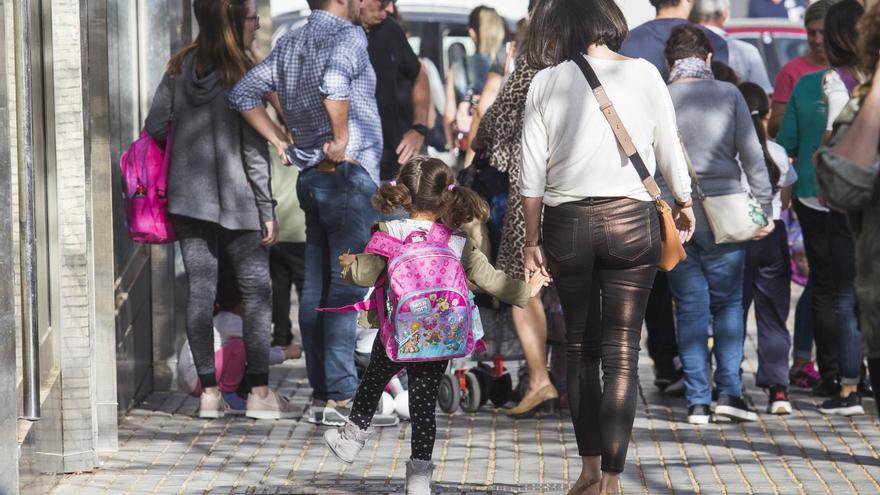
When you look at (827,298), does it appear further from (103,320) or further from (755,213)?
(103,320)

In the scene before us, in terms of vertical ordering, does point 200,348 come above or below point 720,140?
below

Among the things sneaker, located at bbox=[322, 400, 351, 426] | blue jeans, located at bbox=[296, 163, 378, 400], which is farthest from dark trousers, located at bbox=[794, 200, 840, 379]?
sneaker, located at bbox=[322, 400, 351, 426]

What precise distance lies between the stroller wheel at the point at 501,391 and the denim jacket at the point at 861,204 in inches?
165

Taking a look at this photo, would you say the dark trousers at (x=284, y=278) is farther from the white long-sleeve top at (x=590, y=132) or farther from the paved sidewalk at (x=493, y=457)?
the white long-sleeve top at (x=590, y=132)

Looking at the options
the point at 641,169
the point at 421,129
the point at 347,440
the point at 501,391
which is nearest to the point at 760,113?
the point at 421,129

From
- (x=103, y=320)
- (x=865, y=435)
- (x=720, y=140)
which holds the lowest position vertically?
(x=865, y=435)

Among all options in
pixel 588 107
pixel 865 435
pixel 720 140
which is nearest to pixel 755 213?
pixel 720 140

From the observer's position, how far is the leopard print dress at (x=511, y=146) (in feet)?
24.7

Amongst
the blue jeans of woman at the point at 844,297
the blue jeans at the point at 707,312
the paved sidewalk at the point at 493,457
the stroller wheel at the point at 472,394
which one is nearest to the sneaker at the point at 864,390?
the paved sidewalk at the point at 493,457

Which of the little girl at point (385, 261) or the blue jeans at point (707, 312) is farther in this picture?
the blue jeans at point (707, 312)

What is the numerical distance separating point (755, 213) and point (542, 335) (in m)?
1.15

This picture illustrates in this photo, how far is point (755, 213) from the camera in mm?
7598

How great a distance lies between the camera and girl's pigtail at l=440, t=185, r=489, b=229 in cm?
605

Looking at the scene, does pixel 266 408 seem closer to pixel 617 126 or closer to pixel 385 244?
pixel 385 244
